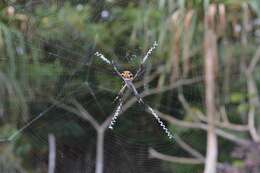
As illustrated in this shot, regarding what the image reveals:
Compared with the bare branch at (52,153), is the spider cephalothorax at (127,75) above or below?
above

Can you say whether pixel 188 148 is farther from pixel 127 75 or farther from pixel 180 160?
pixel 127 75

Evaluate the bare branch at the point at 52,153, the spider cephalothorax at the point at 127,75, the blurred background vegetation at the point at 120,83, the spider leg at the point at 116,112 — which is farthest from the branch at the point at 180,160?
the spider cephalothorax at the point at 127,75

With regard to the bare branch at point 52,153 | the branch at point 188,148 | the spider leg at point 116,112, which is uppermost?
the spider leg at point 116,112

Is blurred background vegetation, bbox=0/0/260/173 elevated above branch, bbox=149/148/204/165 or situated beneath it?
elevated above

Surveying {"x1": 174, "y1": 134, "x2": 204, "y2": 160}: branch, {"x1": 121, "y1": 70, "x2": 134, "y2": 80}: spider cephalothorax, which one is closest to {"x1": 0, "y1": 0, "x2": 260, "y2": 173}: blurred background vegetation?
{"x1": 174, "y1": 134, "x2": 204, "y2": 160}: branch

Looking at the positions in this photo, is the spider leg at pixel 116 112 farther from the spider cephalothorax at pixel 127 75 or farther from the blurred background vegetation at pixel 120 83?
the spider cephalothorax at pixel 127 75

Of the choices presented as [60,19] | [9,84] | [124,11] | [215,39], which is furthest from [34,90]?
[215,39]

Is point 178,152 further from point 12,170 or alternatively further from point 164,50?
point 12,170

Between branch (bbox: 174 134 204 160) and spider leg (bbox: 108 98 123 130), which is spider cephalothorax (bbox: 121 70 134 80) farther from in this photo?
branch (bbox: 174 134 204 160)
